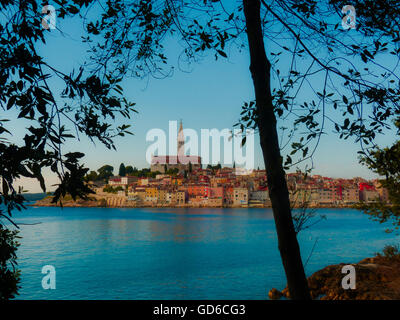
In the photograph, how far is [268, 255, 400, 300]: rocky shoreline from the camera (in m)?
8.77

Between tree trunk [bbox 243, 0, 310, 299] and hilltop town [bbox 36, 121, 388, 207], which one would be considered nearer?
tree trunk [bbox 243, 0, 310, 299]

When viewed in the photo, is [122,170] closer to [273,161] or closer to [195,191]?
[195,191]

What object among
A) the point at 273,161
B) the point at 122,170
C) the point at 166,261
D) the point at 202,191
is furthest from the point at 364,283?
the point at 122,170

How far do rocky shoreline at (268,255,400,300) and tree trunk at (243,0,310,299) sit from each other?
7.98m

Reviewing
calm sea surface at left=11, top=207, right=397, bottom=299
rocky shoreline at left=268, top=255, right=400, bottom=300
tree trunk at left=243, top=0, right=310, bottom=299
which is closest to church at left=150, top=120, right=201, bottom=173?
calm sea surface at left=11, top=207, right=397, bottom=299

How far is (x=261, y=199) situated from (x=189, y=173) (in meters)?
27.0

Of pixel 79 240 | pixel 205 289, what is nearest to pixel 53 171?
pixel 205 289

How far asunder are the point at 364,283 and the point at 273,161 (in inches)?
381

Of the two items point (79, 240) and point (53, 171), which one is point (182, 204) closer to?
point (79, 240)

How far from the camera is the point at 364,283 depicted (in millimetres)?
9703

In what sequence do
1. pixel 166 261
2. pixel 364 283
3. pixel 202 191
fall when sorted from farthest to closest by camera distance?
pixel 202 191, pixel 166 261, pixel 364 283

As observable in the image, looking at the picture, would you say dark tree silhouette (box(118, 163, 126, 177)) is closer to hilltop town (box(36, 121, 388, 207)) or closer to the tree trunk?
hilltop town (box(36, 121, 388, 207))

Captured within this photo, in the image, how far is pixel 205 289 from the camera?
58.6 feet

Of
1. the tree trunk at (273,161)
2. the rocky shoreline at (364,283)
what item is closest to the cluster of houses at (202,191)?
the rocky shoreline at (364,283)
